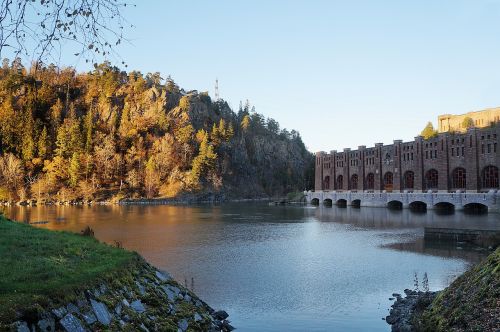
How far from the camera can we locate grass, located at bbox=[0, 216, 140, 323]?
9742 millimetres

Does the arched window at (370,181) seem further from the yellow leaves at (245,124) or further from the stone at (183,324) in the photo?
the stone at (183,324)

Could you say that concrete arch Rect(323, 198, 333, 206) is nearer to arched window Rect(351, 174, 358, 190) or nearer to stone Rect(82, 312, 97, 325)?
arched window Rect(351, 174, 358, 190)

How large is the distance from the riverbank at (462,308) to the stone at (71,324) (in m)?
10.1

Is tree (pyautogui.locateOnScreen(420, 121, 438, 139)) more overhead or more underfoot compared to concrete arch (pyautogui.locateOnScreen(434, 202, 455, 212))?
more overhead

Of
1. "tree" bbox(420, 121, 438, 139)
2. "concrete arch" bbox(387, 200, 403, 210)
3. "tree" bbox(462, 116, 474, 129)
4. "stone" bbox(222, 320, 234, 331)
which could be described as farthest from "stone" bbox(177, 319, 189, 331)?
"tree" bbox(420, 121, 438, 139)

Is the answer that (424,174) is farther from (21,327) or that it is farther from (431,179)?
(21,327)

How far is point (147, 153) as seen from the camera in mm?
152500

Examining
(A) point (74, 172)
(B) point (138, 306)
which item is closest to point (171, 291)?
(B) point (138, 306)

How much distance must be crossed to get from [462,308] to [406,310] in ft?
14.0

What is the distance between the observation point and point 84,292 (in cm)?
1140

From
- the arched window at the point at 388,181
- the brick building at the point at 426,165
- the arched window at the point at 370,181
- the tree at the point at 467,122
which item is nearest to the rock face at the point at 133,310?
the brick building at the point at 426,165

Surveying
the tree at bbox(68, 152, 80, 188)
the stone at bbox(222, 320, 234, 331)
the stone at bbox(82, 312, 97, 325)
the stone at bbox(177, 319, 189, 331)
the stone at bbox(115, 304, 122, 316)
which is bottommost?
the stone at bbox(222, 320, 234, 331)

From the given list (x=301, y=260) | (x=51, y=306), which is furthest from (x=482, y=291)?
(x=301, y=260)

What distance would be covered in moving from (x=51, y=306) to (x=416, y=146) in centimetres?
8877
